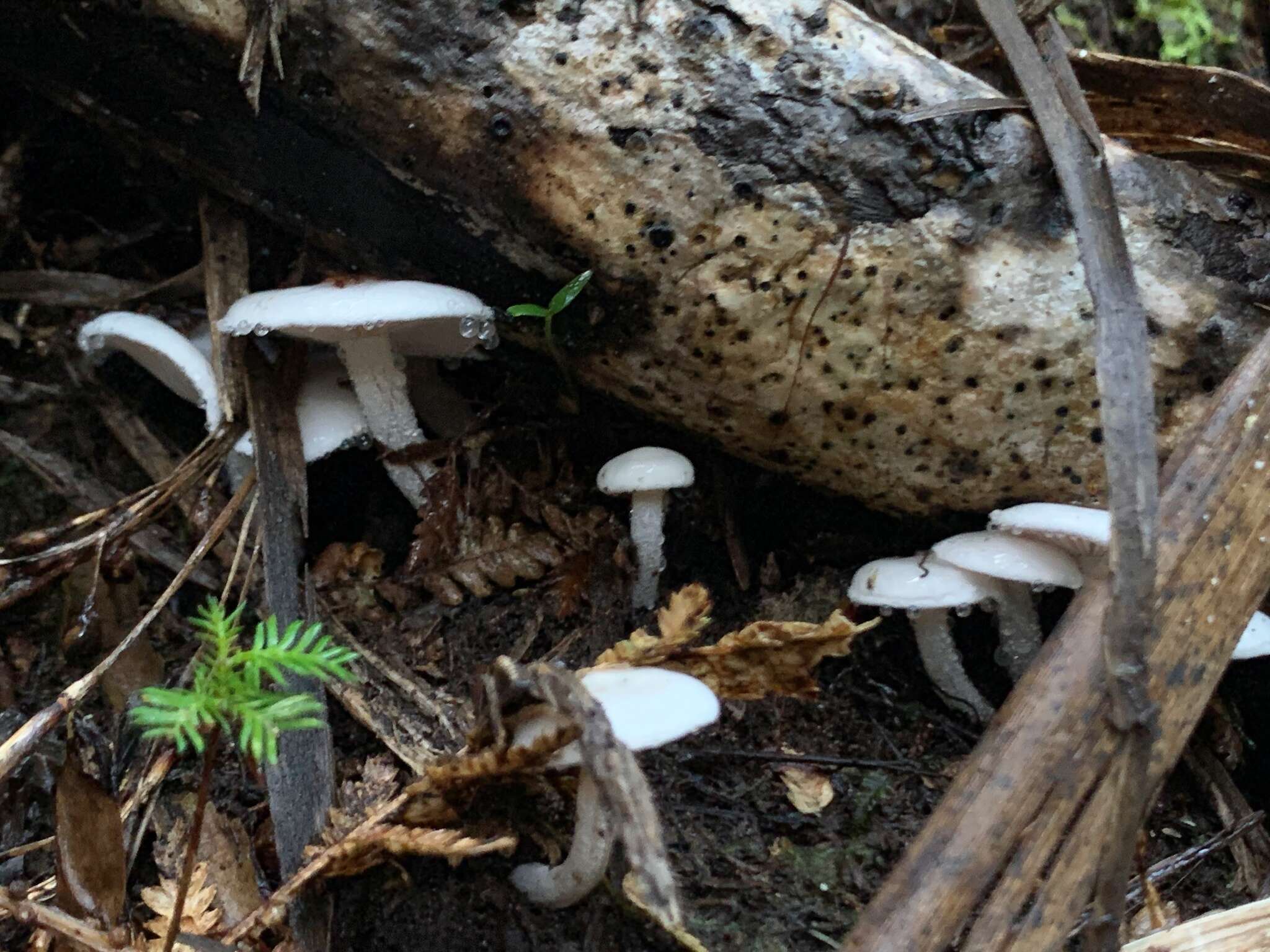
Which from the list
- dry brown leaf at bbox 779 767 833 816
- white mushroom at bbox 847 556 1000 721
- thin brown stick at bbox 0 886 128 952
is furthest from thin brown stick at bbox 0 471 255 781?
white mushroom at bbox 847 556 1000 721

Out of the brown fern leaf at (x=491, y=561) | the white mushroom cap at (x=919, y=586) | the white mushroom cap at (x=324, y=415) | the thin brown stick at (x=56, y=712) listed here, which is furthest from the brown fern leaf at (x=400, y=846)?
the white mushroom cap at (x=324, y=415)

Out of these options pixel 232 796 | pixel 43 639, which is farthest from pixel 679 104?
pixel 43 639

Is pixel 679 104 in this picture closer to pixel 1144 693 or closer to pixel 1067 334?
pixel 1067 334

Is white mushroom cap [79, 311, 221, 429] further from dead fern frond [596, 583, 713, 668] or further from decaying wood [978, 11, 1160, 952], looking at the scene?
decaying wood [978, 11, 1160, 952]

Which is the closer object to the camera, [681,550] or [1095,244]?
[1095,244]

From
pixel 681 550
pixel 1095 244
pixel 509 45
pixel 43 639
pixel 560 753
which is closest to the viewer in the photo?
pixel 560 753

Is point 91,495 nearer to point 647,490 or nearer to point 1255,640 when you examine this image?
point 647,490

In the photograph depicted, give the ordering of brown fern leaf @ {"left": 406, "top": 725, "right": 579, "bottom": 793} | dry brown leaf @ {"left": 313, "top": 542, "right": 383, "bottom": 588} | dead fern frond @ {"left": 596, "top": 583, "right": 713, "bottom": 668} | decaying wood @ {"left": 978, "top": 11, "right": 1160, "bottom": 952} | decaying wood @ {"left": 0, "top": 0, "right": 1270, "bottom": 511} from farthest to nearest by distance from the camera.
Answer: dry brown leaf @ {"left": 313, "top": 542, "right": 383, "bottom": 588} → decaying wood @ {"left": 0, "top": 0, "right": 1270, "bottom": 511} → dead fern frond @ {"left": 596, "top": 583, "right": 713, "bottom": 668} → brown fern leaf @ {"left": 406, "top": 725, "right": 579, "bottom": 793} → decaying wood @ {"left": 978, "top": 11, "right": 1160, "bottom": 952}
